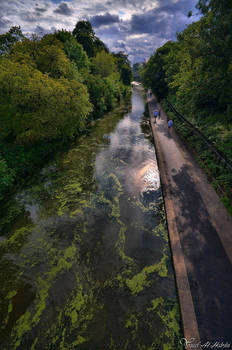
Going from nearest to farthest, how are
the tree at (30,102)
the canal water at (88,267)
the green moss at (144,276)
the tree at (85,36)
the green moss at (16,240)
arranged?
1. the canal water at (88,267)
2. the green moss at (144,276)
3. the green moss at (16,240)
4. the tree at (30,102)
5. the tree at (85,36)

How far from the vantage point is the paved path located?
518 cm

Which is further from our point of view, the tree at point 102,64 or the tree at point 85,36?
the tree at point 85,36

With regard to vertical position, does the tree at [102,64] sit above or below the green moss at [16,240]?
above

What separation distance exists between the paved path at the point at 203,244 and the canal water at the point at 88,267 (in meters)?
0.87

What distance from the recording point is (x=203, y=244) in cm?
733

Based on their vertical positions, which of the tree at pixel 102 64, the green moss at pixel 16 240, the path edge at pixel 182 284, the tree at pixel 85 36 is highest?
the tree at pixel 85 36

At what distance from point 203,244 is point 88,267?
16.6 feet

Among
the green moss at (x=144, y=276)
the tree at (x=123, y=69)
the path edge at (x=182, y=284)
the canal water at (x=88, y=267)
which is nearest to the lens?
the path edge at (x=182, y=284)

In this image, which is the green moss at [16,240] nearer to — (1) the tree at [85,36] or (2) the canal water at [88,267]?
(2) the canal water at [88,267]

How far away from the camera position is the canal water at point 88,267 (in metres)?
5.39

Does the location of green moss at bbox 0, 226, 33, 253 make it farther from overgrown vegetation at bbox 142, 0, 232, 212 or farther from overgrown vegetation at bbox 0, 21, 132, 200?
overgrown vegetation at bbox 142, 0, 232, 212

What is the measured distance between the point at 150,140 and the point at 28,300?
1923 cm

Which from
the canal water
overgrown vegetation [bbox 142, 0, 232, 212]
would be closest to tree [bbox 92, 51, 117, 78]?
overgrown vegetation [bbox 142, 0, 232, 212]

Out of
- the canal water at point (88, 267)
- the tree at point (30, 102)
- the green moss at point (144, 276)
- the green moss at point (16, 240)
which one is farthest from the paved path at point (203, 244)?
the tree at point (30, 102)
